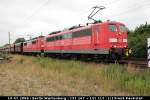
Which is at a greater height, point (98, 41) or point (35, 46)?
point (98, 41)

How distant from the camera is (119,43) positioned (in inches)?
826

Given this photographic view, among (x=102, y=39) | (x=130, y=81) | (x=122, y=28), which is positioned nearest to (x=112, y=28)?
(x=122, y=28)

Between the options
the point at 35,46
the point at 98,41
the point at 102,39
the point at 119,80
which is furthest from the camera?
the point at 35,46

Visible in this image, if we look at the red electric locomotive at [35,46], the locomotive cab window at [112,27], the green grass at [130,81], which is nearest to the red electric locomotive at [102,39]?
the locomotive cab window at [112,27]

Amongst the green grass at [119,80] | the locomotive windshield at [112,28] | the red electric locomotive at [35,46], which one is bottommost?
the green grass at [119,80]

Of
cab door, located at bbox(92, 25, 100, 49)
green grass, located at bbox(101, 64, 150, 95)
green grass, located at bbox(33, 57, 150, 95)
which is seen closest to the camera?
green grass, located at bbox(101, 64, 150, 95)

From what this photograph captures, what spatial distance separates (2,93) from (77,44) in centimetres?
1667

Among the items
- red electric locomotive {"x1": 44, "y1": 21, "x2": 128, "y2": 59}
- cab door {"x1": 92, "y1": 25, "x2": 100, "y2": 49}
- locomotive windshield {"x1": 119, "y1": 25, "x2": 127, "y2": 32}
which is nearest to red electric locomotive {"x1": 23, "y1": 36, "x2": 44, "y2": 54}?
red electric locomotive {"x1": 44, "y1": 21, "x2": 128, "y2": 59}

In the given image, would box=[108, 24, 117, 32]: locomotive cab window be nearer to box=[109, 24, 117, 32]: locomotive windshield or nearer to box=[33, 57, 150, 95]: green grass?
box=[109, 24, 117, 32]: locomotive windshield

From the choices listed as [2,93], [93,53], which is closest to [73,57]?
[93,53]

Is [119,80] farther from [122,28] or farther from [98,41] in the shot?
[122,28]

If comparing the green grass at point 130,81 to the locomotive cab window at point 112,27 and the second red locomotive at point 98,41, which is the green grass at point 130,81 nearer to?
the second red locomotive at point 98,41

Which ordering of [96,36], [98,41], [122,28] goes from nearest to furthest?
[98,41], [96,36], [122,28]

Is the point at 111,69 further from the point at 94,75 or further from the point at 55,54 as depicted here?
the point at 55,54
